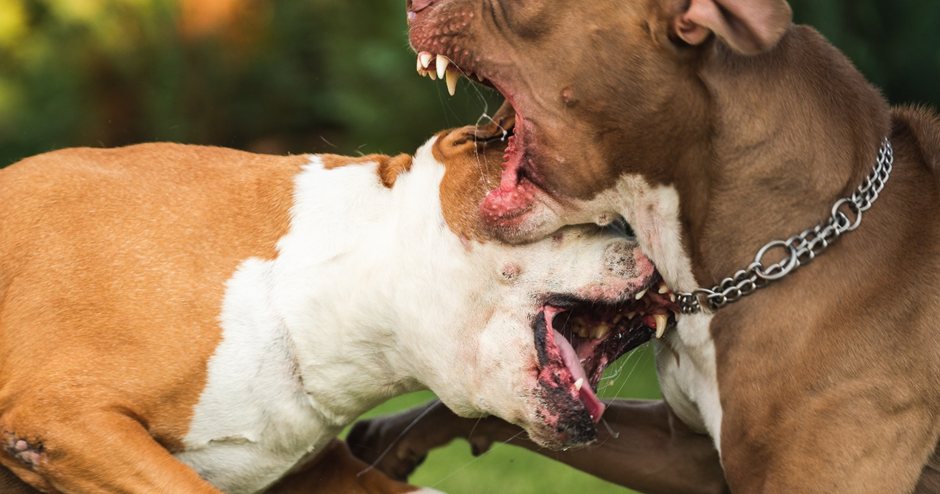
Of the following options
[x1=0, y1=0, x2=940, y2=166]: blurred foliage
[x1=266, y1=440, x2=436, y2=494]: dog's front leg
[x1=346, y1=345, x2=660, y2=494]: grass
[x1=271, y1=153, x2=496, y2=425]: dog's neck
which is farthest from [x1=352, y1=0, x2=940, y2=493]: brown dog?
[x1=0, y1=0, x2=940, y2=166]: blurred foliage

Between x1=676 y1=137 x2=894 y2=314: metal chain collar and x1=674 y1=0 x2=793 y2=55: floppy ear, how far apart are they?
511 mm

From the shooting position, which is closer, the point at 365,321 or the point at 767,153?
the point at 767,153

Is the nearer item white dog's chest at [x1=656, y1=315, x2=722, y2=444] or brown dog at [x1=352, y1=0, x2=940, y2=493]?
brown dog at [x1=352, y1=0, x2=940, y2=493]

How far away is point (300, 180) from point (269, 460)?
0.76 m

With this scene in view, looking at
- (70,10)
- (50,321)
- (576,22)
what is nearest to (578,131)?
(576,22)

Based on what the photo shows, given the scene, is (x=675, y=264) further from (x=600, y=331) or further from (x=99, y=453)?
(x=99, y=453)

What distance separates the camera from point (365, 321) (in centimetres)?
359

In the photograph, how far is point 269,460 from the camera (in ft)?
12.0

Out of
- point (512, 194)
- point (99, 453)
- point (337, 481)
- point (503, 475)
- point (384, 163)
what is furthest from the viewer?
point (503, 475)

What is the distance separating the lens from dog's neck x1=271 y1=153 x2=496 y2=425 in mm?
3535

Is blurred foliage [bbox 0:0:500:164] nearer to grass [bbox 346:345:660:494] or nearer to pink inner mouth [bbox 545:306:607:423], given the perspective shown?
grass [bbox 346:345:660:494]

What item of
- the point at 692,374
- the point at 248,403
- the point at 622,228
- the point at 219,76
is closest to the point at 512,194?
the point at 622,228

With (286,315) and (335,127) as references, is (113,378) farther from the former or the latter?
(335,127)

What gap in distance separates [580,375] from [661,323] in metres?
0.26
